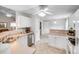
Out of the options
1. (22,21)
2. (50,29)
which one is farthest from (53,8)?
(22,21)

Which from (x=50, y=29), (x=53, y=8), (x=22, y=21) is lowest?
(x=50, y=29)

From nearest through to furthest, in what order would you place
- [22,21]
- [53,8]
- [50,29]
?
[53,8], [50,29], [22,21]

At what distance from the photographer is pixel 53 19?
1979 mm

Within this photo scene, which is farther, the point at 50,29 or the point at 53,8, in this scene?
the point at 50,29

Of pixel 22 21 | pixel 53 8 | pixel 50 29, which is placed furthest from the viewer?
pixel 22 21

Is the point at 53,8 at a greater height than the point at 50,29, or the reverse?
the point at 53,8

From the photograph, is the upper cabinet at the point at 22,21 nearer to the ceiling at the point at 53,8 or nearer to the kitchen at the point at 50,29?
the kitchen at the point at 50,29

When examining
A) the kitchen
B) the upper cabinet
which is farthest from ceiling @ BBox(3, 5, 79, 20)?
the upper cabinet

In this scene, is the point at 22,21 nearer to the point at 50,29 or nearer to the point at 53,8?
the point at 50,29

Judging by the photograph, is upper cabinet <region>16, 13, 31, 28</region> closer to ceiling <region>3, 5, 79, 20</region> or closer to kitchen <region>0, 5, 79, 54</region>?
kitchen <region>0, 5, 79, 54</region>

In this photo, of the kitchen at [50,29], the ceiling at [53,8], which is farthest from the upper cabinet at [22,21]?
the ceiling at [53,8]

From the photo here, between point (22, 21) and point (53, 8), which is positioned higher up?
point (53, 8)
